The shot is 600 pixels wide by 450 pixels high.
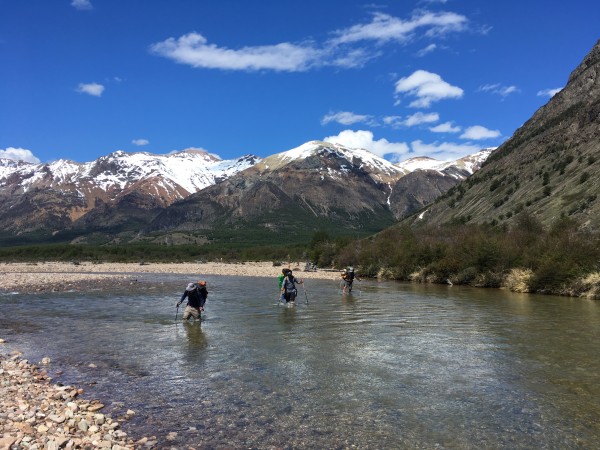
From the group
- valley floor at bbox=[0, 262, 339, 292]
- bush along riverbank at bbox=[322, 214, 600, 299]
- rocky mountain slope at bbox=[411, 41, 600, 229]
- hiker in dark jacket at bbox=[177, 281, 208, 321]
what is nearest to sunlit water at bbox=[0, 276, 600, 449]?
hiker in dark jacket at bbox=[177, 281, 208, 321]

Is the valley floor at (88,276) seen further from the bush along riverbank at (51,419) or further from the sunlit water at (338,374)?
the bush along riverbank at (51,419)

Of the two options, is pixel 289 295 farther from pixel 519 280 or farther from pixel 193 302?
pixel 519 280

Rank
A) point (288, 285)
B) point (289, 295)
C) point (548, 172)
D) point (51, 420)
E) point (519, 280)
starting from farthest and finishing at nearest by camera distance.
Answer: point (548, 172) < point (519, 280) < point (288, 285) < point (289, 295) < point (51, 420)

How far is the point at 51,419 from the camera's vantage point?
9.30m

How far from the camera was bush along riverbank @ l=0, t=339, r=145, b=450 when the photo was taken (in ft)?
26.9

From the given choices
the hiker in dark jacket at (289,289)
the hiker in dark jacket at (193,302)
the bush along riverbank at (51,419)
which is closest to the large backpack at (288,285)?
the hiker in dark jacket at (289,289)

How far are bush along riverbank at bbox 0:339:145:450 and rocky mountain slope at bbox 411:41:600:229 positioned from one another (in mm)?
61940

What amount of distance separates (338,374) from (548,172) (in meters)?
96.9

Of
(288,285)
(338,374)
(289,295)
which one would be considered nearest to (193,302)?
(289,295)

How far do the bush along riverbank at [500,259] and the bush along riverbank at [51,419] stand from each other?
3448 centimetres

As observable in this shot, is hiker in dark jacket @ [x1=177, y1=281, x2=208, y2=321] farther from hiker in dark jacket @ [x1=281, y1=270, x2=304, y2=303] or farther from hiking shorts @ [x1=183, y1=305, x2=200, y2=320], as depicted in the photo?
hiker in dark jacket @ [x1=281, y1=270, x2=304, y2=303]

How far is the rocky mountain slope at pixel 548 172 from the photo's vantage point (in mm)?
75750

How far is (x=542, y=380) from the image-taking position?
42.1 feet

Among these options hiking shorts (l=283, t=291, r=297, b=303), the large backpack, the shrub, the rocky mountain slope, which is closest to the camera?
hiking shorts (l=283, t=291, r=297, b=303)
